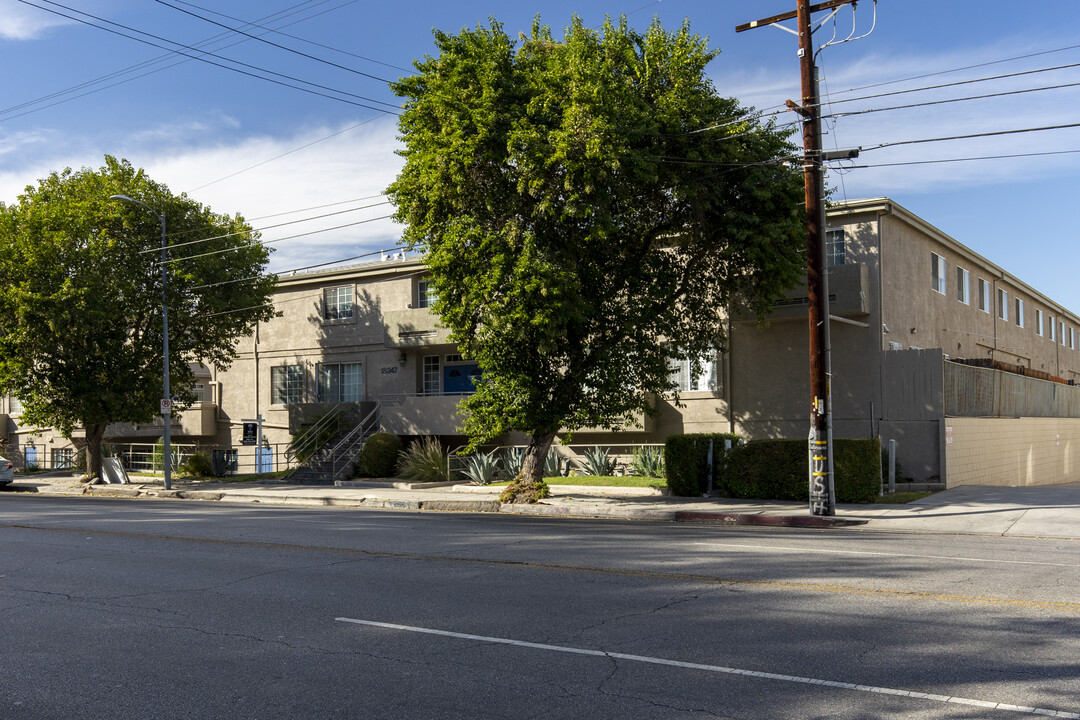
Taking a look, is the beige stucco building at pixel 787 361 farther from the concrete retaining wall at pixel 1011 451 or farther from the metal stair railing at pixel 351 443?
the metal stair railing at pixel 351 443

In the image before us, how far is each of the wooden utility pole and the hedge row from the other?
2.29 metres

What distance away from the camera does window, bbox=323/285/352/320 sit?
3556cm

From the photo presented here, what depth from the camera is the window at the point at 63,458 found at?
42.5 meters

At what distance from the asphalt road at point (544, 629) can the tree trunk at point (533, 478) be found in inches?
310

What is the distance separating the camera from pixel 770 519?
1711 cm

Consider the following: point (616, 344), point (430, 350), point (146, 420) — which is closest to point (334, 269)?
point (430, 350)

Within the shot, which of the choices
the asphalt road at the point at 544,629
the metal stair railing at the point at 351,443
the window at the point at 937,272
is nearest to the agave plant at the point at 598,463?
the metal stair railing at the point at 351,443

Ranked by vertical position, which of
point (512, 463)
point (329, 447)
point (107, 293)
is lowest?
point (512, 463)

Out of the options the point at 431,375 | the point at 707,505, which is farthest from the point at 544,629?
the point at 431,375

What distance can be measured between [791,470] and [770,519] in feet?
10.9

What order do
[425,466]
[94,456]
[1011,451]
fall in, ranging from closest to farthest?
[1011,451] → [425,466] → [94,456]

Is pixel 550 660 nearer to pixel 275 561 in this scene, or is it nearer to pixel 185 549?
pixel 275 561

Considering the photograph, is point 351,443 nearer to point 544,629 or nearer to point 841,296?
point 841,296

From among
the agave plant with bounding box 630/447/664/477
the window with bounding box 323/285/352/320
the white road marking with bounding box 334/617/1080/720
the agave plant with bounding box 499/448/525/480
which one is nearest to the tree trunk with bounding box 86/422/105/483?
the window with bounding box 323/285/352/320
